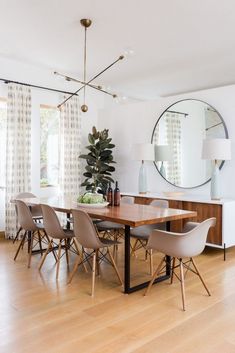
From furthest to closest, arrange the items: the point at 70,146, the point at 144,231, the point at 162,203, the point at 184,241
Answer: the point at 70,146
the point at 162,203
the point at 144,231
the point at 184,241

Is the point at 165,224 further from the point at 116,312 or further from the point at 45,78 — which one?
the point at 45,78

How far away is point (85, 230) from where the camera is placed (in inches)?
129

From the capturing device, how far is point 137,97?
7.64m

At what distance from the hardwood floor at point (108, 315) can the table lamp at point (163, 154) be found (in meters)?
2.29

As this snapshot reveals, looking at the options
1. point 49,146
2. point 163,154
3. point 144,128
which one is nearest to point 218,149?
point 163,154

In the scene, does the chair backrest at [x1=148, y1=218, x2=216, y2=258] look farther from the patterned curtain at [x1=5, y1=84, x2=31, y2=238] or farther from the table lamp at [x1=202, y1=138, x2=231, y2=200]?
the patterned curtain at [x1=5, y1=84, x2=31, y2=238]

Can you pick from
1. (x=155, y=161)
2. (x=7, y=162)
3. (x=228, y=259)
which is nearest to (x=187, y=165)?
(x=155, y=161)

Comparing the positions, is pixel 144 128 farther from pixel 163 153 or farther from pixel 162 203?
pixel 162 203

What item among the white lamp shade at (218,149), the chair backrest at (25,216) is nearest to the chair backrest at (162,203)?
the white lamp shade at (218,149)

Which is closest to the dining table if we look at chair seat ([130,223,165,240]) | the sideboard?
chair seat ([130,223,165,240])

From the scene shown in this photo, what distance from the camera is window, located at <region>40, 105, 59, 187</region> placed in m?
6.12

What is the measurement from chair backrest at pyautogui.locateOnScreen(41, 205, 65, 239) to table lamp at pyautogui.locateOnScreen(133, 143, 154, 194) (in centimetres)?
229

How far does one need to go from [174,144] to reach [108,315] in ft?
11.6

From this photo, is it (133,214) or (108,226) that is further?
(108,226)
